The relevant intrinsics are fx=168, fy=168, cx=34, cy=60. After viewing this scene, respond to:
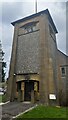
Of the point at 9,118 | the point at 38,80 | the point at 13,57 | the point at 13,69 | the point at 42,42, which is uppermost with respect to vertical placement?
the point at 42,42

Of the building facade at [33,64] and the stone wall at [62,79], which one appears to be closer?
the building facade at [33,64]

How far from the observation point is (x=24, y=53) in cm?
2044

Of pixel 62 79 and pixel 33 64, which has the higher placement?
pixel 33 64

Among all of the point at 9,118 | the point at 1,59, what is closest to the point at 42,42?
the point at 9,118

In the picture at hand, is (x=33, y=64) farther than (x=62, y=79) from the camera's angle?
No

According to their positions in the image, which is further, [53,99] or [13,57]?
[13,57]

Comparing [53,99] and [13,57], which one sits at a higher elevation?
[13,57]

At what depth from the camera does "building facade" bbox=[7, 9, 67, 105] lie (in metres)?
18.1

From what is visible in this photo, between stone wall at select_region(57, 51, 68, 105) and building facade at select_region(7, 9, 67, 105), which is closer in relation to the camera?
building facade at select_region(7, 9, 67, 105)

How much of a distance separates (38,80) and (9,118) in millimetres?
7690

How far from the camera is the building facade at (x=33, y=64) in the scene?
18069 millimetres

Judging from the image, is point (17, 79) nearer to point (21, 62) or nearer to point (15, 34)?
point (21, 62)

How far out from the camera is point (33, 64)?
63.0ft

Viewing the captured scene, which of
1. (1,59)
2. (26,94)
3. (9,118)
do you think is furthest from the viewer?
(1,59)
